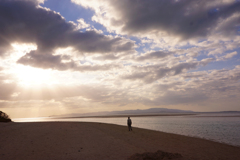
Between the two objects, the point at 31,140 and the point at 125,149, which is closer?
the point at 125,149

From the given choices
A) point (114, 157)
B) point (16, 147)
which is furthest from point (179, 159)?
point (16, 147)

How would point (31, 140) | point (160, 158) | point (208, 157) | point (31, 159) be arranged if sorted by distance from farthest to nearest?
point (31, 140), point (208, 157), point (31, 159), point (160, 158)

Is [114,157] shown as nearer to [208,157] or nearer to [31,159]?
[31,159]

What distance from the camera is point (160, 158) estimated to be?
10844mm

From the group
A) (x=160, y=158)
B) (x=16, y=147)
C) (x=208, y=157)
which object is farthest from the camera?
(x=16, y=147)

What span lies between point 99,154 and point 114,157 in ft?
5.08

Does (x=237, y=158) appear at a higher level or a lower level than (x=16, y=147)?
lower

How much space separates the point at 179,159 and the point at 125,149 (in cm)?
554

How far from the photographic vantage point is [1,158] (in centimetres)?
1200

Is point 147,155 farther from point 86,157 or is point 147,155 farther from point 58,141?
point 58,141

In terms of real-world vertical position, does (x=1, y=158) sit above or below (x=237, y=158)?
above

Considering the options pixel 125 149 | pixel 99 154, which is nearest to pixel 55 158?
pixel 99 154

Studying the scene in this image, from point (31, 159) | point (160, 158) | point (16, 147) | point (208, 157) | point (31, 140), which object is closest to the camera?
point (160, 158)

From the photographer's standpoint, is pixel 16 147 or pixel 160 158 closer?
pixel 160 158
